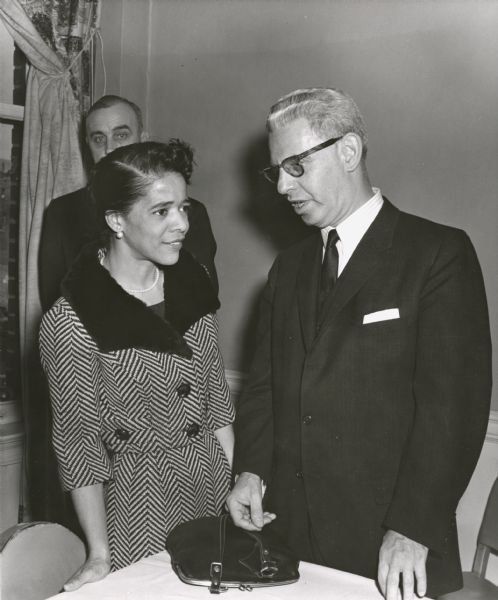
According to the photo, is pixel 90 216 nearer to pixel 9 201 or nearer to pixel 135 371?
pixel 9 201

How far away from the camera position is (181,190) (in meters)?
2.02

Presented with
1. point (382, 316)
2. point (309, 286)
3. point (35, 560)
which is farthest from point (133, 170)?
point (35, 560)

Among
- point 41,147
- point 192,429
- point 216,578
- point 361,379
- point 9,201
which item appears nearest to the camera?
point 216,578

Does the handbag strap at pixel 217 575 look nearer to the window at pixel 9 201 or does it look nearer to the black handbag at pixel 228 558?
the black handbag at pixel 228 558

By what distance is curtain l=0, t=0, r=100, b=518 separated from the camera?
3531 millimetres

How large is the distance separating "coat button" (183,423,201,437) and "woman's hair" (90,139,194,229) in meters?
0.64

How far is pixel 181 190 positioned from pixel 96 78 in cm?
221

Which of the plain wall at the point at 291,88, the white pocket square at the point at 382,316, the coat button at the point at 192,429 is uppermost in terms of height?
the plain wall at the point at 291,88

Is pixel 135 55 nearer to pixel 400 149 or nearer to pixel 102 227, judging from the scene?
pixel 400 149

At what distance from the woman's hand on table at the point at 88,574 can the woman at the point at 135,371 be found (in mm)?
188

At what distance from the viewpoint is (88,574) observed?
1509 millimetres

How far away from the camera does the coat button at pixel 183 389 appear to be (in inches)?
78.7

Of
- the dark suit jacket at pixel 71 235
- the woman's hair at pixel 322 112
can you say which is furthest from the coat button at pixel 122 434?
the dark suit jacket at pixel 71 235

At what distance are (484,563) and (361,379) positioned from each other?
1408 millimetres
